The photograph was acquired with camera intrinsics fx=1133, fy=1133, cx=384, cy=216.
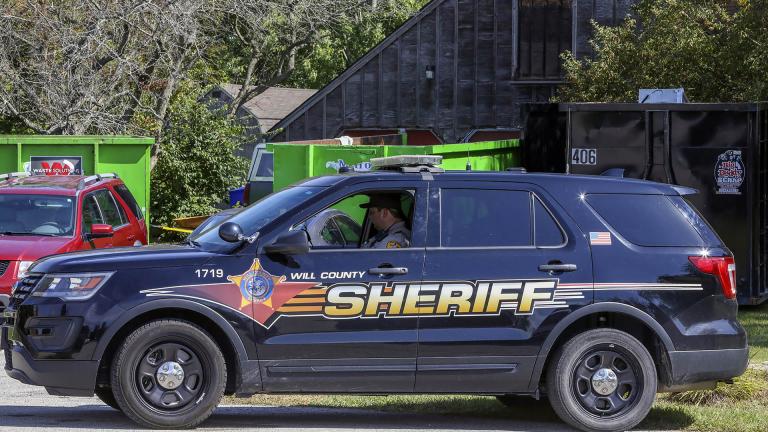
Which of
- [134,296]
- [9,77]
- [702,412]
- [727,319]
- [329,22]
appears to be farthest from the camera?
[329,22]

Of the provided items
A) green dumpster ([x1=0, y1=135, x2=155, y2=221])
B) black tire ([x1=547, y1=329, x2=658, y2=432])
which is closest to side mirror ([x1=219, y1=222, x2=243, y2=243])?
black tire ([x1=547, y1=329, x2=658, y2=432])

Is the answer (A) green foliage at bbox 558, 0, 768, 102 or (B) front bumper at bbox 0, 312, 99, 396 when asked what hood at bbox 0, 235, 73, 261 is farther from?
(A) green foliage at bbox 558, 0, 768, 102

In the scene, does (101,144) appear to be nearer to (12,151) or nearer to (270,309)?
(12,151)

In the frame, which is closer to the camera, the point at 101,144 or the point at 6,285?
the point at 6,285

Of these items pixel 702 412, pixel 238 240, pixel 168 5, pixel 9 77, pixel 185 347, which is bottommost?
pixel 702 412

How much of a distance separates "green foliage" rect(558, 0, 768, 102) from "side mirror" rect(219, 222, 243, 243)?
519 inches

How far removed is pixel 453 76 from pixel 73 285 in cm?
2300

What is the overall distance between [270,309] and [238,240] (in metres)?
0.49

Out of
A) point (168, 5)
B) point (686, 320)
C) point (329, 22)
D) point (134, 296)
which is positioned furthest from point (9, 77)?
point (686, 320)

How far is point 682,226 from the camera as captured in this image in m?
7.69

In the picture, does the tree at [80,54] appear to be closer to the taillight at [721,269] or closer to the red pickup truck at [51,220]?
the red pickup truck at [51,220]

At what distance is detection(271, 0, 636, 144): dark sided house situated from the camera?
28.5 m

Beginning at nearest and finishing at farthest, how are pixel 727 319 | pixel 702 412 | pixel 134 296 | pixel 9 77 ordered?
pixel 134 296 → pixel 727 319 → pixel 702 412 → pixel 9 77

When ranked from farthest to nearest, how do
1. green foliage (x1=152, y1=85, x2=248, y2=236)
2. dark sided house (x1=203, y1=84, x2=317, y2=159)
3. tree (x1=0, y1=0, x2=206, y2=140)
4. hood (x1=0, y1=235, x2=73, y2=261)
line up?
dark sided house (x1=203, y1=84, x2=317, y2=159), green foliage (x1=152, y1=85, x2=248, y2=236), tree (x1=0, y1=0, x2=206, y2=140), hood (x1=0, y1=235, x2=73, y2=261)
